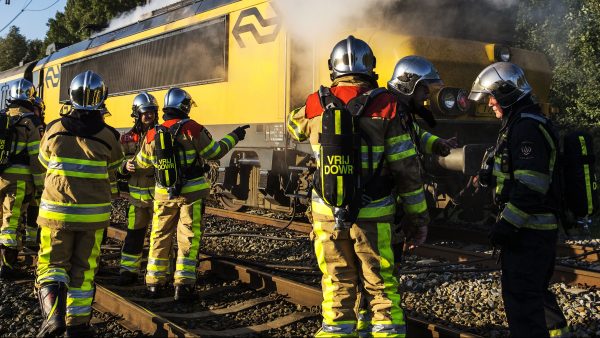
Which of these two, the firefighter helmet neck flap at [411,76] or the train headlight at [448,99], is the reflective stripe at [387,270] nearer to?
the firefighter helmet neck flap at [411,76]

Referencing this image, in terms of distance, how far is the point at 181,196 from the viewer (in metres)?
4.83

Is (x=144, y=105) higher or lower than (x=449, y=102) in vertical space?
lower

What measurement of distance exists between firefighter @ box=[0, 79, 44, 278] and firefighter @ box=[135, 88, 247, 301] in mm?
1476

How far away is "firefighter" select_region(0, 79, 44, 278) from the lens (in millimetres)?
5500

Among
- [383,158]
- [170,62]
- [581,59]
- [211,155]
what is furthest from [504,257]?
[581,59]

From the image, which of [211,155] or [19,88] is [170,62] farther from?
[211,155]

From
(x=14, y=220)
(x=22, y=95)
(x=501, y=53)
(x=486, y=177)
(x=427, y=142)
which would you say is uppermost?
(x=501, y=53)

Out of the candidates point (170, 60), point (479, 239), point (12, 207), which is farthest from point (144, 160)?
point (170, 60)

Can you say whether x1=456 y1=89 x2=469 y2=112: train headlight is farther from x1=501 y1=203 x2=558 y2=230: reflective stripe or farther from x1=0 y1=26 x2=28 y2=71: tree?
x1=0 y1=26 x2=28 y2=71: tree

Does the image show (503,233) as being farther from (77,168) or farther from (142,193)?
(142,193)

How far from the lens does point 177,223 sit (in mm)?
5047

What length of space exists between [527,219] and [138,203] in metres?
3.64

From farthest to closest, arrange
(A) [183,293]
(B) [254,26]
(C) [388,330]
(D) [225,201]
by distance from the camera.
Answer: (D) [225,201] < (B) [254,26] < (A) [183,293] < (C) [388,330]

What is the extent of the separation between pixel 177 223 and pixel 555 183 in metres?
3.11
